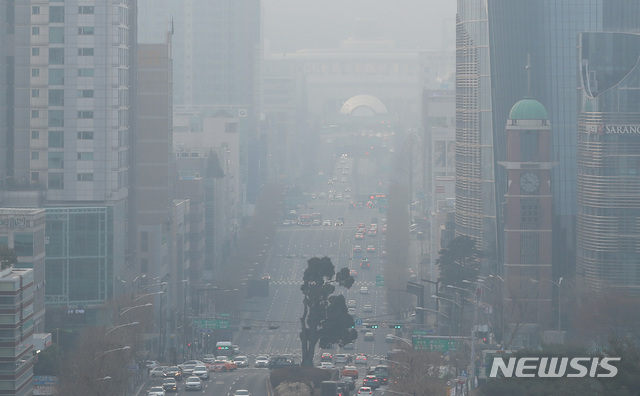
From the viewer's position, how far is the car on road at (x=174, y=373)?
96156 mm

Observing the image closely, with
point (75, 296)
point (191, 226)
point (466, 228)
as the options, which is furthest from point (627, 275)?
point (191, 226)

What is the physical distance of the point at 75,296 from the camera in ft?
372

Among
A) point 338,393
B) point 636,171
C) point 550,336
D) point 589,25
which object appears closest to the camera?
point 338,393

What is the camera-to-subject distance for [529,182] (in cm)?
12288

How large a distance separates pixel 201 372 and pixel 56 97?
30843mm

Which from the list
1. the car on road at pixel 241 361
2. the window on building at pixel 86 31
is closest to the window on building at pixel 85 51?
the window on building at pixel 86 31

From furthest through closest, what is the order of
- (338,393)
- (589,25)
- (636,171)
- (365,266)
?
(365,266), (589,25), (636,171), (338,393)

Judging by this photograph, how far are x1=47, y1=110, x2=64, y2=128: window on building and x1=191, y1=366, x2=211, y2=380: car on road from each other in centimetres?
2850

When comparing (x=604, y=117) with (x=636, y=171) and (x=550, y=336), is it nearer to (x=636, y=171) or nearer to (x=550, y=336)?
(x=636, y=171)

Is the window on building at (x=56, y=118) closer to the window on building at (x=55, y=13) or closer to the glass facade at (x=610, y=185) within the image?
the window on building at (x=55, y=13)

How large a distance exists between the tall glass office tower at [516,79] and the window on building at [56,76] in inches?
1669

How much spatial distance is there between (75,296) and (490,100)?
49.6 m

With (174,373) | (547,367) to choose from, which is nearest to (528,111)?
(174,373)

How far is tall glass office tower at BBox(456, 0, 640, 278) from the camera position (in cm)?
14125
